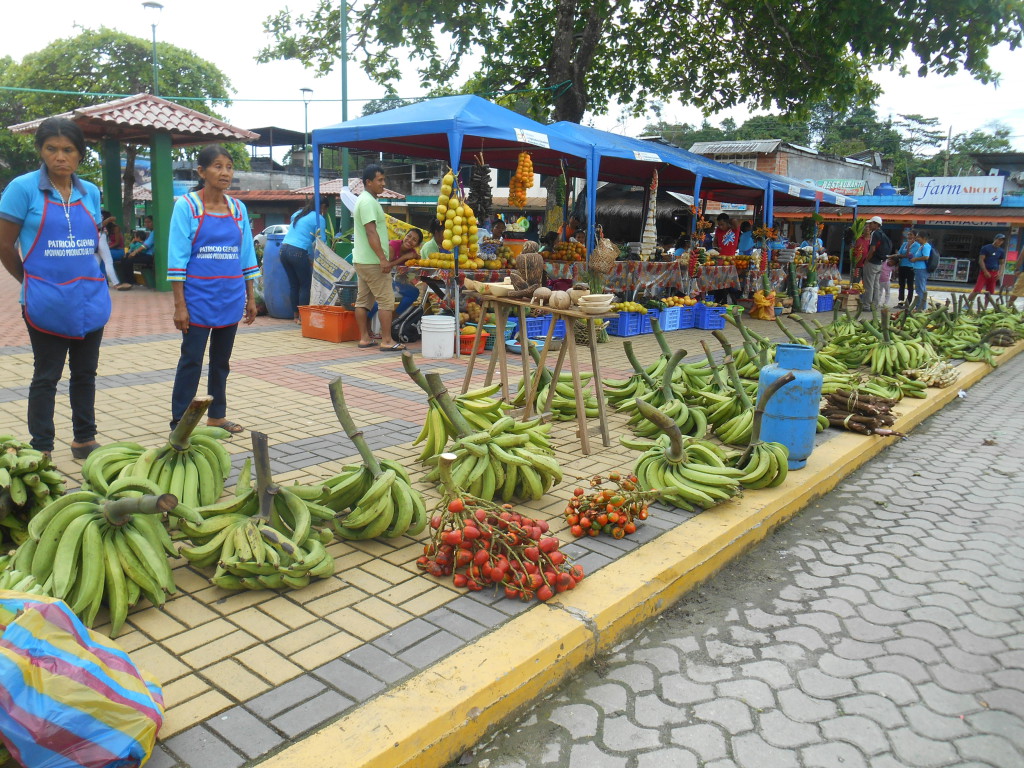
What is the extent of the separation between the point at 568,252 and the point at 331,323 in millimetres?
4589

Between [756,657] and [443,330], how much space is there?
6.14m

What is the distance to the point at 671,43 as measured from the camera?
17.8 m

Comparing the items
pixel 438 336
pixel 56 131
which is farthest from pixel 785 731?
pixel 438 336

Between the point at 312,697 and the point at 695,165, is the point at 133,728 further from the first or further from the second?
the point at 695,165

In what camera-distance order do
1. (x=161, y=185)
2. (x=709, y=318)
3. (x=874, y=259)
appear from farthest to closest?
(x=874, y=259) → (x=161, y=185) → (x=709, y=318)

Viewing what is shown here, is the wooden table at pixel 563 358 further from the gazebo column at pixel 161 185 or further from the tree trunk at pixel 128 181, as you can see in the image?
the tree trunk at pixel 128 181

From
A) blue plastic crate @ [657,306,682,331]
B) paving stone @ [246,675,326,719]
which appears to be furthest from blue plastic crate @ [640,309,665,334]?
paving stone @ [246,675,326,719]

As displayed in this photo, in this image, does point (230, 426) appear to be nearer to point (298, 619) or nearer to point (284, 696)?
point (298, 619)

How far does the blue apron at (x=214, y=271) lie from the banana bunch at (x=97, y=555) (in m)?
2.09

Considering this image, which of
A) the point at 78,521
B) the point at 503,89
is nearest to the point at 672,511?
the point at 78,521

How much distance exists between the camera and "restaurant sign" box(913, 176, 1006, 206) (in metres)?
31.4

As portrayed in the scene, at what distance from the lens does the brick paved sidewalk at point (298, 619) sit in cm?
234

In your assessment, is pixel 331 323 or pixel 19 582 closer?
pixel 19 582

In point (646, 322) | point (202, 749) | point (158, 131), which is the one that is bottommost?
point (202, 749)
